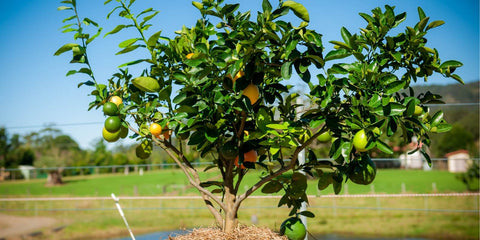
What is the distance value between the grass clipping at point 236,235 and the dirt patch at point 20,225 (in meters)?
4.94

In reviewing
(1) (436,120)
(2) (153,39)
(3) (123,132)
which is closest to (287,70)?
(2) (153,39)

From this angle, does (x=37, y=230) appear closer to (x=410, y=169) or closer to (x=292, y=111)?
(x=292, y=111)

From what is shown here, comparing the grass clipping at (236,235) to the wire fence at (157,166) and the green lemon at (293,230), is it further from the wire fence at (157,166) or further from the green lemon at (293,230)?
the wire fence at (157,166)

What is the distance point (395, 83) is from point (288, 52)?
0.84ft

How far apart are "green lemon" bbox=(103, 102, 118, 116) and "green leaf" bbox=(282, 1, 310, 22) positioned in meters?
0.52

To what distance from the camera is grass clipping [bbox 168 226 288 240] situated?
0.99 metres

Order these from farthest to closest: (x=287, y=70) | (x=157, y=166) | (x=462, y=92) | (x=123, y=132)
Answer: (x=157, y=166) < (x=462, y=92) < (x=123, y=132) < (x=287, y=70)

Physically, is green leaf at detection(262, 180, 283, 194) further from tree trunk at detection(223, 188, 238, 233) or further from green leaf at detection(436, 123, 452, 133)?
green leaf at detection(436, 123, 452, 133)

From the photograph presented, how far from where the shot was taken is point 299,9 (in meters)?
0.77

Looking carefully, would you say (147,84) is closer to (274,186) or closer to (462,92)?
(274,186)

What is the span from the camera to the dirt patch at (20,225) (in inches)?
203

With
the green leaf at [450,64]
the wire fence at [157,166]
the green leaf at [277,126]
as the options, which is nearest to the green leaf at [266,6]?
the green leaf at [277,126]

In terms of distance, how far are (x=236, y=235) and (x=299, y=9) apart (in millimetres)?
600

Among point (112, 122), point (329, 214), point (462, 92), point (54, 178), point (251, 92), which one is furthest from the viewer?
point (54, 178)
